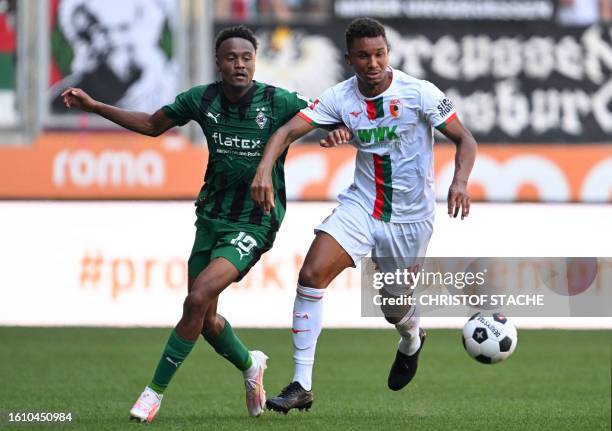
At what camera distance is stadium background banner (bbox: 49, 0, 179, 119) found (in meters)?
18.2

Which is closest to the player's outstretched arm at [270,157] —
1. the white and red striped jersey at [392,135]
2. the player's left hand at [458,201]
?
the white and red striped jersey at [392,135]

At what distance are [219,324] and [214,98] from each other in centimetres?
136

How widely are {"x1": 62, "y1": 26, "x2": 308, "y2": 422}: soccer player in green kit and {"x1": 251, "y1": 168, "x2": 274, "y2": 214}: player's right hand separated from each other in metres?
0.41

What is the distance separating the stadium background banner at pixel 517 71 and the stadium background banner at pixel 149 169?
702 mm

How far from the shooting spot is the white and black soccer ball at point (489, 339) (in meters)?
7.86

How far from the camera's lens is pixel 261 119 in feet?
25.8

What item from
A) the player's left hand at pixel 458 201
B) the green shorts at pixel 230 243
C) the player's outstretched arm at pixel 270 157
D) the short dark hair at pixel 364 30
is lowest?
the green shorts at pixel 230 243

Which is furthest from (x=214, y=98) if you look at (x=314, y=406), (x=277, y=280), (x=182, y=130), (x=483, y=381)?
(x=182, y=130)

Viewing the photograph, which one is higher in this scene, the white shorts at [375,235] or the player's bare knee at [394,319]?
the white shorts at [375,235]

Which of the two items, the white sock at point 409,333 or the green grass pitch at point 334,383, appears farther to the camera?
the white sock at point 409,333

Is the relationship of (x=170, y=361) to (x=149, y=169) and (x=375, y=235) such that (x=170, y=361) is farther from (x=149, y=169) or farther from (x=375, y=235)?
(x=149, y=169)

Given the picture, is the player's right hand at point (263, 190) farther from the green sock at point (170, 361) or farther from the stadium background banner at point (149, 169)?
the stadium background banner at point (149, 169)

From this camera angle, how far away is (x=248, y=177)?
25.6ft

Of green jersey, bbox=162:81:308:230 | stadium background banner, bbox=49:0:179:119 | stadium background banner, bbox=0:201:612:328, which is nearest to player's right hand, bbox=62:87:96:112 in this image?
green jersey, bbox=162:81:308:230
